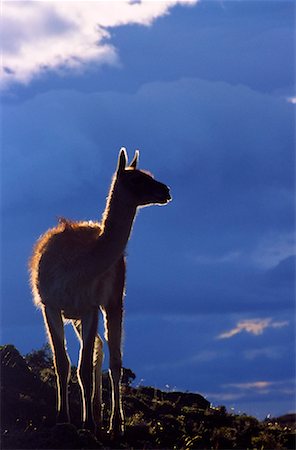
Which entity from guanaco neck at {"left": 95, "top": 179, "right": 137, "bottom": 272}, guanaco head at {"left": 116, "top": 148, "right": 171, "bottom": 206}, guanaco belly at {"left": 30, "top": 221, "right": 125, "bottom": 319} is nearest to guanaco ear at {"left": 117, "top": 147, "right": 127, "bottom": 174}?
guanaco head at {"left": 116, "top": 148, "right": 171, "bottom": 206}

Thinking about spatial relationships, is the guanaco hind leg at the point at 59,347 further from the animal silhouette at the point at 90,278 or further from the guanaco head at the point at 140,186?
the guanaco head at the point at 140,186

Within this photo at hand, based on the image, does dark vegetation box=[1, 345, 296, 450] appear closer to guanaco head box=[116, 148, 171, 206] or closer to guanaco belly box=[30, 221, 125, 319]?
guanaco belly box=[30, 221, 125, 319]

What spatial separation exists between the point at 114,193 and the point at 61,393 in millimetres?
2568

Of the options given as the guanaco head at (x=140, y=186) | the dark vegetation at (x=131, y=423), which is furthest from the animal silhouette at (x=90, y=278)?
the dark vegetation at (x=131, y=423)

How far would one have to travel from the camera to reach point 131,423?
1169 centimetres

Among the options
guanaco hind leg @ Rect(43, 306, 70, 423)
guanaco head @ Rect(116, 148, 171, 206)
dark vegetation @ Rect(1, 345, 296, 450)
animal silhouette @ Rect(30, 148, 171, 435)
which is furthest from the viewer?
guanaco head @ Rect(116, 148, 171, 206)

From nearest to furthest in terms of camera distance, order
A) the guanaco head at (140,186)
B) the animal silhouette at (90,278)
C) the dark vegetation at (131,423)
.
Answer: the dark vegetation at (131,423)
the animal silhouette at (90,278)
the guanaco head at (140,186)

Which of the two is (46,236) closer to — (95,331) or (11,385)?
(95,331)

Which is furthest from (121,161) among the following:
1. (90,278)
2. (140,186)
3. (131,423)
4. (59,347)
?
(131,423)

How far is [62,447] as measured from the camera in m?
9.46

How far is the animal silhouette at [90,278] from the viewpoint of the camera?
10.7 meters

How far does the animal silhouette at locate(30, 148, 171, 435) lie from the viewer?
35.0 feet

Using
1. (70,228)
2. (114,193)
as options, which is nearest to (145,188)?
(114,193)

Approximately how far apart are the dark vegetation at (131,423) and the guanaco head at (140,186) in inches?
115
